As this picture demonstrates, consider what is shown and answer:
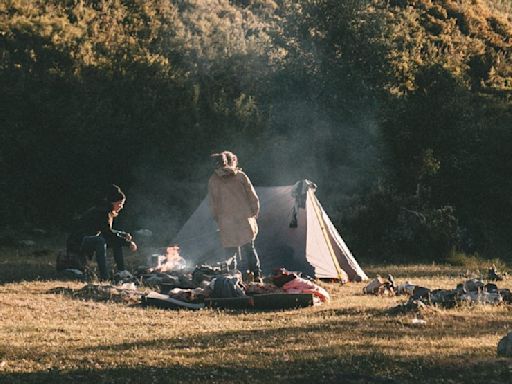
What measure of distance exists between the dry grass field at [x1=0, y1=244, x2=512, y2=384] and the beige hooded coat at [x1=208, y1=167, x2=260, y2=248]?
2132mm

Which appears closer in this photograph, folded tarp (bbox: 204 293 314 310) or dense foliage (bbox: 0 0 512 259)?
folded tarp (bbox: 204 293 314 310)

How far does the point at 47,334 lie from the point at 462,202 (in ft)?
56.3

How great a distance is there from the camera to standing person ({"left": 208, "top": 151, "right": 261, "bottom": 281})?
14.1 metres

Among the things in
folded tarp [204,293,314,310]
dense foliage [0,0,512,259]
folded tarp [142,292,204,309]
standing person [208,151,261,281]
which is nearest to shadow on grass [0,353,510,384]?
folded tarp [204,293,314,310]

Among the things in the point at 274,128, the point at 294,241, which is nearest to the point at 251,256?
the point at 294,241

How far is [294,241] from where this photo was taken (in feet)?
51.5

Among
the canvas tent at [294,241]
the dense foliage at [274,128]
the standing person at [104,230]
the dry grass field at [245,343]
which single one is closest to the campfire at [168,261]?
the standing person at [104,230]

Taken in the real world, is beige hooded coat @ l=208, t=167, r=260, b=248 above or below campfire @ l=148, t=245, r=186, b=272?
above

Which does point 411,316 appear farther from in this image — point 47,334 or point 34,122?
point 34,122

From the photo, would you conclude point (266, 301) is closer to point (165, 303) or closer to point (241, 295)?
point (241, 295)

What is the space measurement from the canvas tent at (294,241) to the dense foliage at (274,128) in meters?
5.22

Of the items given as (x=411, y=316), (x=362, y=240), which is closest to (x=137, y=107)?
(x=362, y=240)

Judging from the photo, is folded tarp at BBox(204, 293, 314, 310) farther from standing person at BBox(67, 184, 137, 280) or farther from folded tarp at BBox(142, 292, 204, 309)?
standing person at BBox(67, 184, 137, 280)

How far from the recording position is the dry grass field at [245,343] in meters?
7.19
